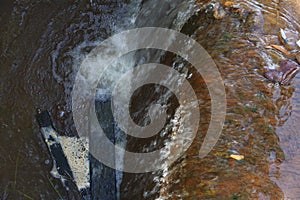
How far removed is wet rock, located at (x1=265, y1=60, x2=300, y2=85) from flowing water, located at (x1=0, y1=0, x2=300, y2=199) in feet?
0.11

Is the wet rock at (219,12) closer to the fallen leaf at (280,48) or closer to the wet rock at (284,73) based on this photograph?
the fallen leaf at (280,48)

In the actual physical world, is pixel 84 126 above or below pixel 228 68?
below

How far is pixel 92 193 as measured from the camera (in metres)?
2.70

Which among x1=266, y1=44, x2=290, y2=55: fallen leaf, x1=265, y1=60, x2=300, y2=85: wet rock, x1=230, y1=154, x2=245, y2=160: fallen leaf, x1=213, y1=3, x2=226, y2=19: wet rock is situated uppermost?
x1=213, y1=3, x2=226, y2=19: wet rock

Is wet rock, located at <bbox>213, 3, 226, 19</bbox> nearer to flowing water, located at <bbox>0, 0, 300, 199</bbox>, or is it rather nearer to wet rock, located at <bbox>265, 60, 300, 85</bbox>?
flowing water, located at <bbox>0, 0, 300, 199</bbox>

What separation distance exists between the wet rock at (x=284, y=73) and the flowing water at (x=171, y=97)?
0.03m

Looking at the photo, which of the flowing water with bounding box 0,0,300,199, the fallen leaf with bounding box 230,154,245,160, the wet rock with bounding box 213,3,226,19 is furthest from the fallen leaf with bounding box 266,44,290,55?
the fallen leaf with bounding box 230,154,245,160

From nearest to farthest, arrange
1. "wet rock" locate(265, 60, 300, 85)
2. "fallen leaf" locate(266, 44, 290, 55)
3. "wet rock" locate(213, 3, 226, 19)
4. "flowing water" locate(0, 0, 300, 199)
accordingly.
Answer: "flowing water" locate(0, 0, 300, 199)
"wet rock" locate(265, 60, 300, 85)
"fallen leaf" locate(266, 44, 290, 55)
"wet rock" locate(213, 3, 226, 19)

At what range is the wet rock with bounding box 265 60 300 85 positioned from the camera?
6.96 ft

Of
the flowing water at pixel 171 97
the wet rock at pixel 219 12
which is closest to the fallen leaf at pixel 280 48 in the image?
the flowing water at pixel 171 97

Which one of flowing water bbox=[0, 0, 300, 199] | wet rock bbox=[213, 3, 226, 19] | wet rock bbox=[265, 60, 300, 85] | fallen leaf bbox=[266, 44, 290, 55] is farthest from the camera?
wet rock bbox=[213, 3, 226, 19]

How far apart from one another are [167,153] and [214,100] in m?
0.42

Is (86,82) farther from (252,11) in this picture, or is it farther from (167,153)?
(252,11)

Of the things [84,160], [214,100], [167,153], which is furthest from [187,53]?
[84,160]
